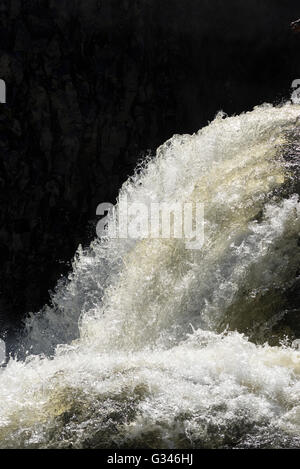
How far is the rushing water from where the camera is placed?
293 cm

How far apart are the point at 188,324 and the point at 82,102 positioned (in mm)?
4637

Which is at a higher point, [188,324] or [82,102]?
[82,102]

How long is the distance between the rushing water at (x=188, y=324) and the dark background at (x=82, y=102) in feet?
2.00

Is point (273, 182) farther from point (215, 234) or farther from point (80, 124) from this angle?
point (80, 124)

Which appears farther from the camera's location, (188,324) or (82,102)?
(82,102)

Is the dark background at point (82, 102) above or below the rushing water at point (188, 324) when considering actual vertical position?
above

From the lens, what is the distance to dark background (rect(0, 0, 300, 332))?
8.30 m

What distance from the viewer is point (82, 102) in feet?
27.8

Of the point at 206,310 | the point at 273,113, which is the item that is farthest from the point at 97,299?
the point at 273,113

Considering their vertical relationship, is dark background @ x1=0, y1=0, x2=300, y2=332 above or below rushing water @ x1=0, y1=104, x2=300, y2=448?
above

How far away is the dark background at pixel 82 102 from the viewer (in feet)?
27.2

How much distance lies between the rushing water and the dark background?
24.0 inches

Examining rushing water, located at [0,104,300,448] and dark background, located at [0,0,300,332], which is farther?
dark background, located at [0,0,300,332]

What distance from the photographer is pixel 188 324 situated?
4797mm
